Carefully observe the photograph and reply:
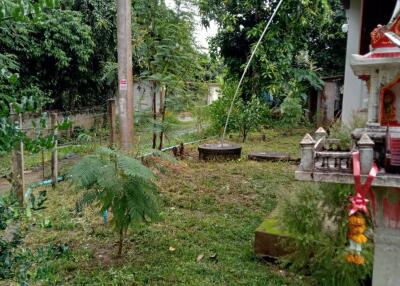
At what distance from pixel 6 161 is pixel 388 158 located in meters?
7.41

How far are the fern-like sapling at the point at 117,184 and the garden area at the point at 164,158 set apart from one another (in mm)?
15

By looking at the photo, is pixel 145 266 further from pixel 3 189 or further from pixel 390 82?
pixel 3 189

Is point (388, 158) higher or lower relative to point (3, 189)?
higher

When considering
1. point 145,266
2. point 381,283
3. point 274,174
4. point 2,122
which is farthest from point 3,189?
point 381,283

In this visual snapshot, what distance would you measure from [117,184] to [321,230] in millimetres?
1742

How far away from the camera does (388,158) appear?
2.06 meters

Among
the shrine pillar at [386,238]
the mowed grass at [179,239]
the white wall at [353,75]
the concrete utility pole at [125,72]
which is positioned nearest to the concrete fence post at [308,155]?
the shrine pillar at [386,238]

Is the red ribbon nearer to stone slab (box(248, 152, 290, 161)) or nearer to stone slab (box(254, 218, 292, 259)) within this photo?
stone slab (box(254, 218, 292, 259))

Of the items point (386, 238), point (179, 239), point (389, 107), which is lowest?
point (179, 239)

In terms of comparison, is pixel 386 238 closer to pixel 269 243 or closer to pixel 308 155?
pixel 308 155

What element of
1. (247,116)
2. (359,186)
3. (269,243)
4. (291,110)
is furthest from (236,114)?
(359,186)

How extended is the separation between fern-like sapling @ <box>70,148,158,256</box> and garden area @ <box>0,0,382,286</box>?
1cm

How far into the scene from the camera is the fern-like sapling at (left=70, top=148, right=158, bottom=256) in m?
3.05

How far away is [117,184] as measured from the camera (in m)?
3.06
